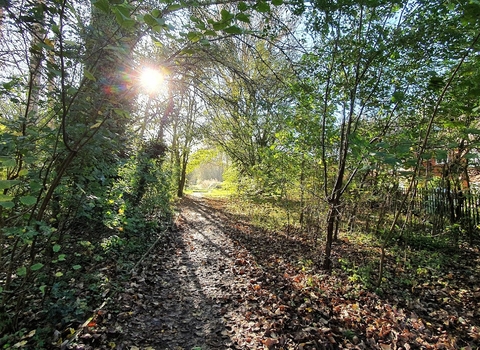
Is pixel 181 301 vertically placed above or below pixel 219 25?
below

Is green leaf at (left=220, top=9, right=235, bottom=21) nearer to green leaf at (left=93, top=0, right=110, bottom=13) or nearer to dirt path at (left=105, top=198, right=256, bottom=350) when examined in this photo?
green leaf at (left=93, top=0, right=110, bottom=13)

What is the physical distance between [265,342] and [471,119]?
5.34 m

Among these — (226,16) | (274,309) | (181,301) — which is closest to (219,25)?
(226,16)

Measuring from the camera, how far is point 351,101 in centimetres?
408

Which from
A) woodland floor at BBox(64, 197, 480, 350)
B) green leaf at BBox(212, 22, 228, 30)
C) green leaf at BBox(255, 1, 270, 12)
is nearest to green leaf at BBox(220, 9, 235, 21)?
green leaf at BBox(212, 22, 228, 30)

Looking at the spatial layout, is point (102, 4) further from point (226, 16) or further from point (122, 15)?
point (226, 16)

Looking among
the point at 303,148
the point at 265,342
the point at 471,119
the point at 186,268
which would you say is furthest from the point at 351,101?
the point at 186,268

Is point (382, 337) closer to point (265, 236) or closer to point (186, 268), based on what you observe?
point (186, 268)

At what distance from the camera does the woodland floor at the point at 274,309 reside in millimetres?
2777

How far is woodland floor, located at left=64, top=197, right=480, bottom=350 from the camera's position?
9.11 ft

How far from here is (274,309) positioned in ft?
11.0

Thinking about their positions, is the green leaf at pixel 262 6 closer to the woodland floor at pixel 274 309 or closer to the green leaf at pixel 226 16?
the green leaf at pixel 226 16

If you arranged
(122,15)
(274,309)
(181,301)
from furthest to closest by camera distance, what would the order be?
1. (181,301)
2. (274,309)
3. (122,15)

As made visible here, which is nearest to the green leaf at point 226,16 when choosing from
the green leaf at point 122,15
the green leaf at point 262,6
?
the green leaf at point 262,6
